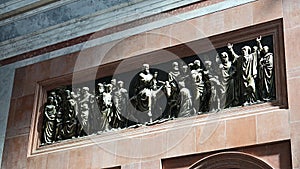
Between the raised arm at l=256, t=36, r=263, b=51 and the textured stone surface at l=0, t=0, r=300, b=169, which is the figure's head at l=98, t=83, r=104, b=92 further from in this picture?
the raised arm at l=256, t=36, r=263, b=51

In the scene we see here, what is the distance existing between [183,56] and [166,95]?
2.14ft

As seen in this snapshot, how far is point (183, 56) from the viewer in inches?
355

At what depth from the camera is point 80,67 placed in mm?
9945

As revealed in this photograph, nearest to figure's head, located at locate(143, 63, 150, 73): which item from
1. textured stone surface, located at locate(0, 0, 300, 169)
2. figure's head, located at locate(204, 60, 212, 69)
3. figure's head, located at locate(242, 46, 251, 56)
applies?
textured stone surface, located at locate(0, 0, 300, 169)

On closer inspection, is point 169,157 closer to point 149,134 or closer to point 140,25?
point 149,134

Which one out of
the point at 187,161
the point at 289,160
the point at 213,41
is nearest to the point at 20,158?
the point at 187,161

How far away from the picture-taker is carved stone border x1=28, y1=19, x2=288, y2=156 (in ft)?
26.1

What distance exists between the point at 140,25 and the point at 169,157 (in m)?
2.40

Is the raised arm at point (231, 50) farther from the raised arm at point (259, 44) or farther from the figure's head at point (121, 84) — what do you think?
the figure's head at point (121, 84)

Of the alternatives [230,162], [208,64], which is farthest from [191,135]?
[208,64]

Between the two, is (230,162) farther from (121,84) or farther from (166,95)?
(121,84)

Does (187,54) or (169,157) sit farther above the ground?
(187,54)

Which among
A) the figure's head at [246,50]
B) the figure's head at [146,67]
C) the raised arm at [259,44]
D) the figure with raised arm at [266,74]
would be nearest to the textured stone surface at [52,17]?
the figure's head at [146,67]

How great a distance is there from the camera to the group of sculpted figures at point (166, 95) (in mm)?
8203
